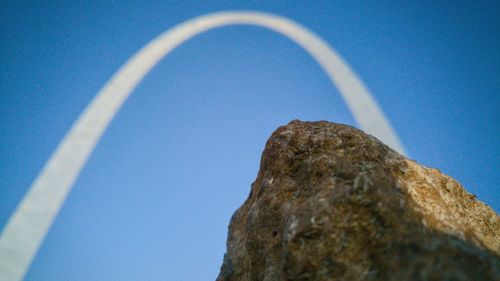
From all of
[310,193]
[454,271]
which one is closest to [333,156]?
[310,193]

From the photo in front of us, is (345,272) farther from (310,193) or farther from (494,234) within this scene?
(494,234)

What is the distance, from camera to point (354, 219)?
437cm

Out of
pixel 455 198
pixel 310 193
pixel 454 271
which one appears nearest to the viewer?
pixel 454 271

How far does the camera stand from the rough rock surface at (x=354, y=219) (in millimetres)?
4016

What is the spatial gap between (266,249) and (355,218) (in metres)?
1.50

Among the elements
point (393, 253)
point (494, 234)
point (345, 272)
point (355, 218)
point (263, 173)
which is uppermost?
point (263, 173)

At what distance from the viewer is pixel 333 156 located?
5.07 meters

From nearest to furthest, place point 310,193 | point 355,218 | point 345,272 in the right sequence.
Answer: point 345,272 → point 355,218 → point 310,193

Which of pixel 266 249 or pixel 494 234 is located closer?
pixel 266 249

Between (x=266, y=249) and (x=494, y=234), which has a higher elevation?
(x=494, y=234)

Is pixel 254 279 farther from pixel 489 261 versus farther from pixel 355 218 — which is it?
pixel 489 261

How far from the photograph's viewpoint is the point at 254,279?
516 cm

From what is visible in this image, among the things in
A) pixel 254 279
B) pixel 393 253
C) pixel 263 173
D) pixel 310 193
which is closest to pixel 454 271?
pixel 393 253

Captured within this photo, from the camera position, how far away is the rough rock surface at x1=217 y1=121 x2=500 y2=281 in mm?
4016
